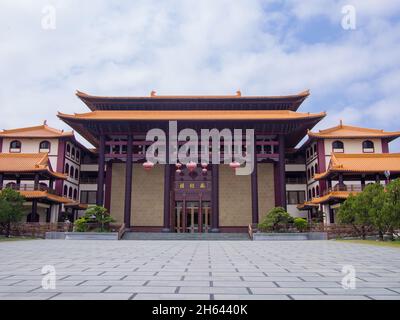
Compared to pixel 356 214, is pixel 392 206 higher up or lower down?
higher up

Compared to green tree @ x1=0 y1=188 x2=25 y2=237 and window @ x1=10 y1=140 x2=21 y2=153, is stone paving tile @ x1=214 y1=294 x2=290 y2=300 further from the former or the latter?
window @ x1=10 y1=140 x2=21 y2=153

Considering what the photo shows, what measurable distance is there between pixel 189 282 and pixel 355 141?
33.0 meters

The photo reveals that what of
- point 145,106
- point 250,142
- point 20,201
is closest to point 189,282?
point 20,201

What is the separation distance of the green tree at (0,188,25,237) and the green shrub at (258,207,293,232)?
637 inches

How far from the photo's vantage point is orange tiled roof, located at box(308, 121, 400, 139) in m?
34.6

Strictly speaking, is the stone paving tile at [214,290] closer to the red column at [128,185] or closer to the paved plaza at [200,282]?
the paved plaza at [200,282]

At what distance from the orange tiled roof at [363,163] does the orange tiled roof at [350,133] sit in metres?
3.52

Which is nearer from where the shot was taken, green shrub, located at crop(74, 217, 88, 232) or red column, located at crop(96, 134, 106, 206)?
green shrub, located at crop(74, 217, 88, 232)

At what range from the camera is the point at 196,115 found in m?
30.9

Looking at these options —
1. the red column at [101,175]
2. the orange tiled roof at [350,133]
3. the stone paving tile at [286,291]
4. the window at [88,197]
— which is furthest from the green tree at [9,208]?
the orange tiled roof at [350,133]

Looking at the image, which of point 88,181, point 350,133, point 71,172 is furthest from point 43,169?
point 350,133

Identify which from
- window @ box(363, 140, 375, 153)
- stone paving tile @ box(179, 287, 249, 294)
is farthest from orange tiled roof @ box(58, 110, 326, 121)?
stone paving tile @ box(179, 287, 249, 294)

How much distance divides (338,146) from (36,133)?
29509 millimetres

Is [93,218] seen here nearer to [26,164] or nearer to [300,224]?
[26,164]
